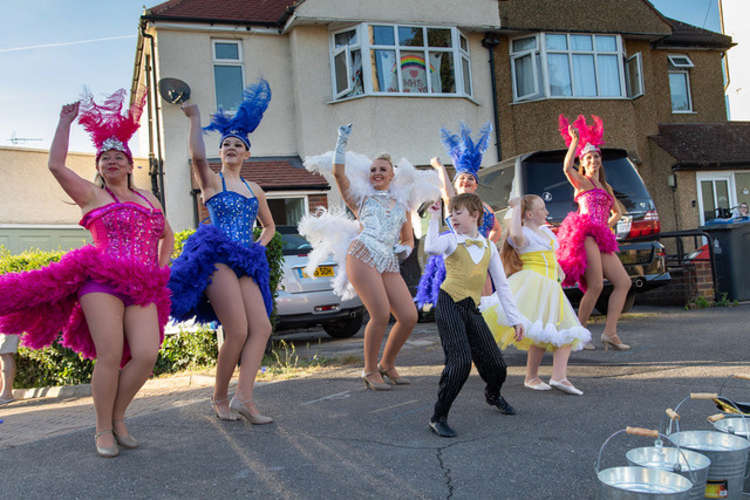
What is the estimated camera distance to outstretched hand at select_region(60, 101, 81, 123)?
3867 millimetres

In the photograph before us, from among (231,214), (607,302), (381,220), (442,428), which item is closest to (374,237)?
(381,220)

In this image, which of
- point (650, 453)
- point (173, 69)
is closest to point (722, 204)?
point (173, 69)

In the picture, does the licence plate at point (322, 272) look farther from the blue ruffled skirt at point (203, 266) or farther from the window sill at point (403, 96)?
the window sill at point (403, 96)

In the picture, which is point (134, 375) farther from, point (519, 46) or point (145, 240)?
point (519, 46)

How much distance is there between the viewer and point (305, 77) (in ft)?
53.0

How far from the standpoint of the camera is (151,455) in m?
3.76

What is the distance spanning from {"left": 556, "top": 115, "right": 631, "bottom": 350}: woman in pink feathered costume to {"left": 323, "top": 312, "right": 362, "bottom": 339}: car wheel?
3.62 meters

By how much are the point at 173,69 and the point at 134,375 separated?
13.1m

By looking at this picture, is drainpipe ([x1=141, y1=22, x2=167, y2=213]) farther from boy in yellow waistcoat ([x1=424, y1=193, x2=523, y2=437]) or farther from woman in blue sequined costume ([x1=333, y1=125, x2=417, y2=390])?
boy in yellow waistcoat ([x1=424, y1=193, x2=523, y2=437])

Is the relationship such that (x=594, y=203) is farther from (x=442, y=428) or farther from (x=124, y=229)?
(x=124, y=229)

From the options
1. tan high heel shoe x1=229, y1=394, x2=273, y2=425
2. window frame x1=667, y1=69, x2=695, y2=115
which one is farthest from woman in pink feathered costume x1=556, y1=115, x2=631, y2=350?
window frame x1=667, y1=69, x2=695, y2=115

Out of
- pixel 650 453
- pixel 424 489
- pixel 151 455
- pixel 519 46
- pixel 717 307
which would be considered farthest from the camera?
pixel 519 46

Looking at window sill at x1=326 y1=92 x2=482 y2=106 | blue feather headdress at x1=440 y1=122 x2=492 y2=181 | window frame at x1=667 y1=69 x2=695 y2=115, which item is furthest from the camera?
window frame at x1=667 y1=69 x2=695 y2=115

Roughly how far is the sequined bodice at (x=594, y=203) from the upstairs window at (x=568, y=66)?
1130 cm
